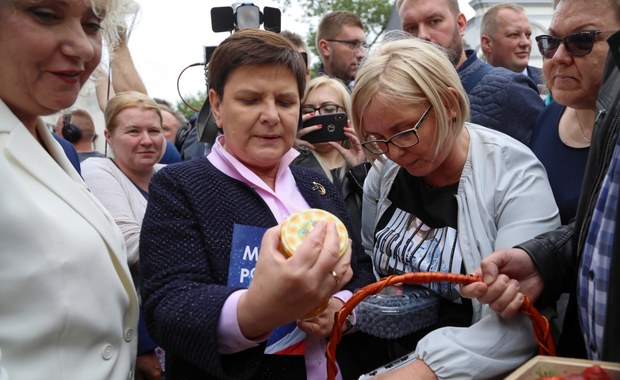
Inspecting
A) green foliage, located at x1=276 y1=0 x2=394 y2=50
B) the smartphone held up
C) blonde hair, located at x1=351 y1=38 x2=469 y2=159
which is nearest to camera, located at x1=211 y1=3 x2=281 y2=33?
the smartphone held up

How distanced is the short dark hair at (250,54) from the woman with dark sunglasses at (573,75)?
865 millimetres

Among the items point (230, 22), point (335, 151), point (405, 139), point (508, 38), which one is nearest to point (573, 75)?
point (405, 139)

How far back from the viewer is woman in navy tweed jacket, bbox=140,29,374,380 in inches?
50.0

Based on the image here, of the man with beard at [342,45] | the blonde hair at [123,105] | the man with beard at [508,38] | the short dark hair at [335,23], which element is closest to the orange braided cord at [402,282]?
the blonde hair at [123,105]

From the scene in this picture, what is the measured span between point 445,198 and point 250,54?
2.54 feet

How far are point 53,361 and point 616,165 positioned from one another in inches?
52.4

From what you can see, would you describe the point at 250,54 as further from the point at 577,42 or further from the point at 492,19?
the point at 492,19

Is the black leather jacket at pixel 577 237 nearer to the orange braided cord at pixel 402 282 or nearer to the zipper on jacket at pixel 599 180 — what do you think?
the zipper on jacket at pixel 599 180

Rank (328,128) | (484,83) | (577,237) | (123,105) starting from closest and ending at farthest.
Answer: (577,237)
(484,83)
(328,128)
(123,105)

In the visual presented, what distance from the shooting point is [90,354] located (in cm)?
133

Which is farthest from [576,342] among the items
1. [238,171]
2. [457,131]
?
[238,171]

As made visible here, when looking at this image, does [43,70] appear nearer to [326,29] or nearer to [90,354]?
[90,354]

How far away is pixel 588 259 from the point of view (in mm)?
1409

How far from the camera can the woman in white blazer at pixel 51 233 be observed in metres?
1.18
